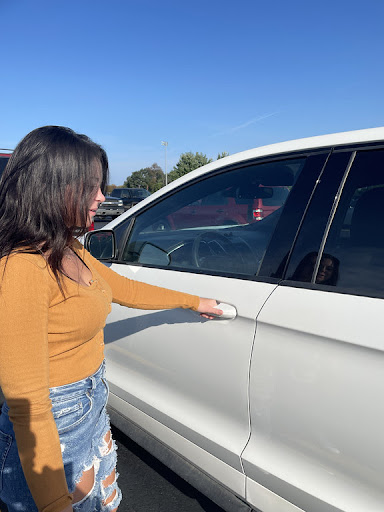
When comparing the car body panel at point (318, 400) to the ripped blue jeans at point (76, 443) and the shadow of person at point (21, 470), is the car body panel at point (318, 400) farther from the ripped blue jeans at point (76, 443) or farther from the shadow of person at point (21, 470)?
the shadow of person at point (21, 470)

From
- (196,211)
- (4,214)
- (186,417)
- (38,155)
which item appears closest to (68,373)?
(4,214)

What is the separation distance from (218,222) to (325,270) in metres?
1.04

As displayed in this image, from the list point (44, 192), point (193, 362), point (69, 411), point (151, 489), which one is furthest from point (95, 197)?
point (151, 489)

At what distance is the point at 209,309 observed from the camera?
5.26 ft

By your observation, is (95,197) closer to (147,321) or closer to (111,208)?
(147,321)

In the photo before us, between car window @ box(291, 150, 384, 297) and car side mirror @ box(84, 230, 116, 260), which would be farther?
car side mirror @ box(84, 230, 116, 260)

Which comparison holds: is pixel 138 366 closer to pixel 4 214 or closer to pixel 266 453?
pixel 266 453

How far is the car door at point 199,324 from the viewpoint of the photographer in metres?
1.58

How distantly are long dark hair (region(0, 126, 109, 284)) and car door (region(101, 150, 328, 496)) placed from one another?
714mm

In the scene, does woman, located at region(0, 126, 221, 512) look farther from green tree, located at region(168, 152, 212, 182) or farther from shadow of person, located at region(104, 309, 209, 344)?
green tree, located at region(168, 152, 212, 182)

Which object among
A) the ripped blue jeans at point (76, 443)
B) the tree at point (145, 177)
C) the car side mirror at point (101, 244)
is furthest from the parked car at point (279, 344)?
the tree at point (145, 177)

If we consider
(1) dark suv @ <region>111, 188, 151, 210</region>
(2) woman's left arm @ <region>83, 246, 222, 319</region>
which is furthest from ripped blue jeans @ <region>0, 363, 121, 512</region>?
(1) dark suv @ <region>111, 188, 151, 210</region>

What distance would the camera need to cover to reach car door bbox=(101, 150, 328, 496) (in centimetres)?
158

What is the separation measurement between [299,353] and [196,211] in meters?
1.15
